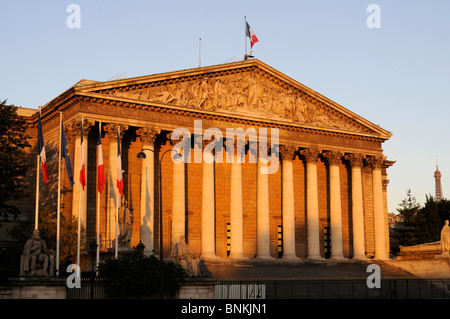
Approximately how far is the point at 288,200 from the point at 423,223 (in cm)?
4130

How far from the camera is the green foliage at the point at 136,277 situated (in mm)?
31641

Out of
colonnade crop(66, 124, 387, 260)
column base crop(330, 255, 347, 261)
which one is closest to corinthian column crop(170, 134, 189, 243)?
colonnade crop(66, 124, 387, 260)

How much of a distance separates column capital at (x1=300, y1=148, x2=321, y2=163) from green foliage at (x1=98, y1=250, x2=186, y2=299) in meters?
28.9

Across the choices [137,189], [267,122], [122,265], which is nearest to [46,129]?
[137,189]

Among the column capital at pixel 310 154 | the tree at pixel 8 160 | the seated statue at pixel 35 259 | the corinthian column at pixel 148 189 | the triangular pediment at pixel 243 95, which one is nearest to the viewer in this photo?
the seated statue at pixel 35 259

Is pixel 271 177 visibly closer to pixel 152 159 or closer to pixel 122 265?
pixel 152 159

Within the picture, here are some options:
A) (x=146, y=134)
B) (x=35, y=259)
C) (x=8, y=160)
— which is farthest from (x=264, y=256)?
(x=35, y=259)

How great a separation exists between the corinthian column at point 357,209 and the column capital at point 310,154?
14.8ft

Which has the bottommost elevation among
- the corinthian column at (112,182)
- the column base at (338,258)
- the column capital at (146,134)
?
the column base at (338,258)

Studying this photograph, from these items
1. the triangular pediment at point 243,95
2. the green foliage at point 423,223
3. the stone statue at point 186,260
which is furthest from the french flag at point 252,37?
the green foliage at point 423,223

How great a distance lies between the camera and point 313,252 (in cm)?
5909

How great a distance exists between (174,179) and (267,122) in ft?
34.0

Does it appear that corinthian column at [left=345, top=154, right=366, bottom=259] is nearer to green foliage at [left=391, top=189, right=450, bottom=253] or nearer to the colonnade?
the colonnade

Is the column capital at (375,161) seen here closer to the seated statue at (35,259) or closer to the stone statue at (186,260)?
the stone statue at (186,260)
